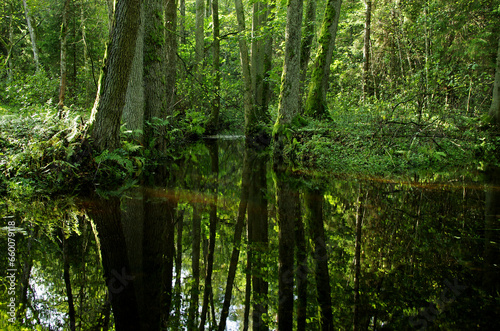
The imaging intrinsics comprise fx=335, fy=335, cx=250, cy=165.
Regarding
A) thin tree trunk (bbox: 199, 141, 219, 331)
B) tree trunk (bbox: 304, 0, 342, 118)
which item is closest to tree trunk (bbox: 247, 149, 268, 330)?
thin tree trunk (bbox: 199, 141, 219, 331)

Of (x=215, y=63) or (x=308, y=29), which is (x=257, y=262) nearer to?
(x=308, y=29)

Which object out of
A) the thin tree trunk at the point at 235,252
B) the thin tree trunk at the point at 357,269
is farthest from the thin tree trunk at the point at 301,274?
the thin tree trunk at the point at 235,252

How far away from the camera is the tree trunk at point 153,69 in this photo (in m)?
9.69

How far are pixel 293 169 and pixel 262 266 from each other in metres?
6.38

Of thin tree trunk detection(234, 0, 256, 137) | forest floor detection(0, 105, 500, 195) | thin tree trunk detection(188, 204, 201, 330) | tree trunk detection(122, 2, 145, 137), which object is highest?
thin tree trunk detection(234, 0, 256, 137)

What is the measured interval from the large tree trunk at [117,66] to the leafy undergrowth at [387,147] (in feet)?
17.8

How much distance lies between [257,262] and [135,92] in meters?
6.61

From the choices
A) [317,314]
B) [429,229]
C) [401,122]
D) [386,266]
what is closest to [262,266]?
[317,314]

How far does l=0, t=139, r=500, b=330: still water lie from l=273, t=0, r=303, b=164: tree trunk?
4613mm

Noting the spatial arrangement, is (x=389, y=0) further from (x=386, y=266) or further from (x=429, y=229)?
(x=386, y=266)

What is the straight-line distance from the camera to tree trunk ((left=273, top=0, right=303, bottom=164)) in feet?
33.2

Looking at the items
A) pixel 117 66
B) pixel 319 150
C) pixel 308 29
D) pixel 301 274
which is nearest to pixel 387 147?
pixel 319 150

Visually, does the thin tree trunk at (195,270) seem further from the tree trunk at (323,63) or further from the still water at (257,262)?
the tree trunk at (323,63)

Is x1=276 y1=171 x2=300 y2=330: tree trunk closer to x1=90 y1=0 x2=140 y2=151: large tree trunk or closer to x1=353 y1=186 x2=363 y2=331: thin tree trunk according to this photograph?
x1=353 y1=186 x2=363 y2=331: thin tree trunk
